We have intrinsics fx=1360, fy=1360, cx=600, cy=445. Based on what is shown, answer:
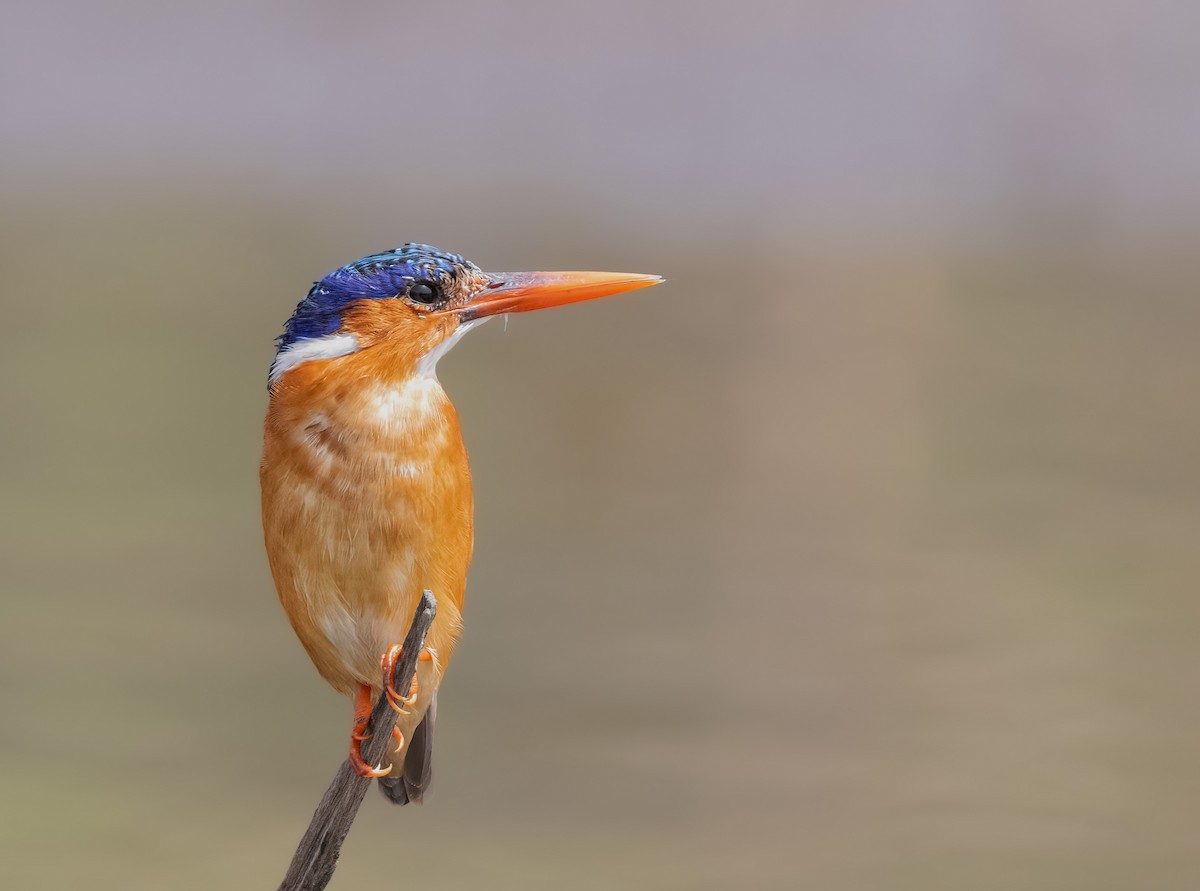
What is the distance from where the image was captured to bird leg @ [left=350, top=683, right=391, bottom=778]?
4.94 ft

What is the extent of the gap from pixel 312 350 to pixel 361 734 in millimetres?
448

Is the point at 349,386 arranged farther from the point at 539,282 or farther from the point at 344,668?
the point at 344,668

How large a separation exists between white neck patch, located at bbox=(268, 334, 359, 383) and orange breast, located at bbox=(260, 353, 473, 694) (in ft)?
0.03

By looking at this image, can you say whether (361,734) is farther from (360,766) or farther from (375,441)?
(375,441)

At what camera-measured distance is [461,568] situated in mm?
1530

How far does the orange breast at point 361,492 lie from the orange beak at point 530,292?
3.9 inches

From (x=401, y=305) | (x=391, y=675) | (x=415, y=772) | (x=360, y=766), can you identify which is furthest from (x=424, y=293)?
(x=415, y=772)

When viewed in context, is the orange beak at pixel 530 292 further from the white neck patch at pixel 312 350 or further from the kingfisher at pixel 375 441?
the white neck patch at pixel 312 350

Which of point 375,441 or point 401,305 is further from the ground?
point 401,305

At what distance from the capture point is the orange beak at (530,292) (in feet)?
4.54

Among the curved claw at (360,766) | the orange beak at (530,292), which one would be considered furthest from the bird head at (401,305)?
the curved claw at (360,766)

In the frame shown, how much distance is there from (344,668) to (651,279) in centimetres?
60

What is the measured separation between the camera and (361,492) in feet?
4.61

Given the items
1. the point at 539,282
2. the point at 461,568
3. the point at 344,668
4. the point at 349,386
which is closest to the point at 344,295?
the point at 349,386
